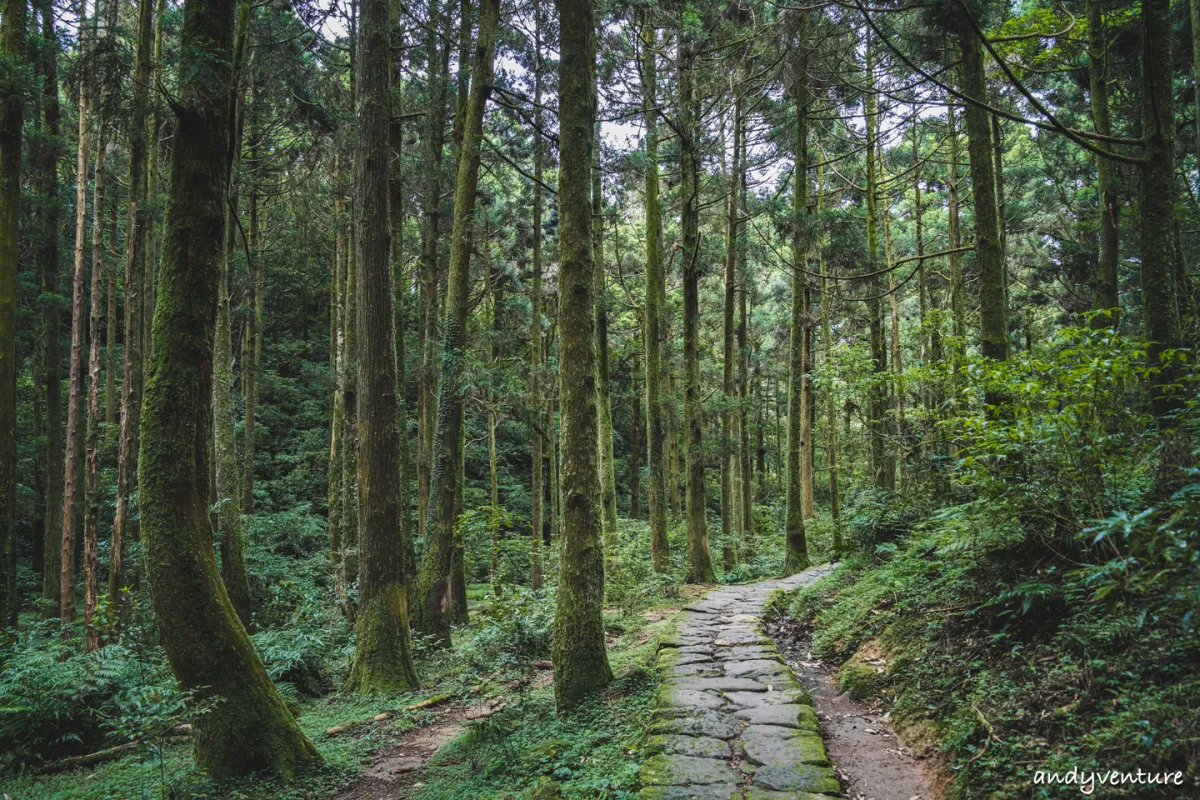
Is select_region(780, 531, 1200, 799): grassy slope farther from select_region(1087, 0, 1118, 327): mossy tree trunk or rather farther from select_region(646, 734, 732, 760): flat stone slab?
select_region(1087, 0, 1118, 327): mossy tree trunk

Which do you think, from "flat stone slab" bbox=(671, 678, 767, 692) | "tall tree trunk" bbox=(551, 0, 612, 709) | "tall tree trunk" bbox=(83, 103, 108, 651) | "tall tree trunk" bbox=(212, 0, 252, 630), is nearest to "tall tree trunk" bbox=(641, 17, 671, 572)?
"tall tree trunk" bbox=(551, 0, 612, 709)

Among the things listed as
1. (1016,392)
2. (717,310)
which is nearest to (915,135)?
(717,310)

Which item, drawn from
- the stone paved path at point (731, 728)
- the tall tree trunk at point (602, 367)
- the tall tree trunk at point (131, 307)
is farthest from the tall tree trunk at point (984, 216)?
the tall tree trunk at point (131, 307)

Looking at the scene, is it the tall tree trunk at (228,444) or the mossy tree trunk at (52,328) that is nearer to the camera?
the tall tree trunk at (228,444)

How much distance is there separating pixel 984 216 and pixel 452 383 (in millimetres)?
7136

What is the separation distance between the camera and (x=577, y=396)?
528cm

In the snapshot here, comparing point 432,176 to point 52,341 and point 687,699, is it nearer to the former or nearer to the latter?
point 687,699

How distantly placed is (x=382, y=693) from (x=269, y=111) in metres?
12.4

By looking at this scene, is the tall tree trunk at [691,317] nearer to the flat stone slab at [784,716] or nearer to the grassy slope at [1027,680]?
the grassy slope at [1027,680]

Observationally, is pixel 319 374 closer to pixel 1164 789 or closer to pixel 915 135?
pixel 915 135

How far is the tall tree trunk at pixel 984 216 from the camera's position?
239 inches

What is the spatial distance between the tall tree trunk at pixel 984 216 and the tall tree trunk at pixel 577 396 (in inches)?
165

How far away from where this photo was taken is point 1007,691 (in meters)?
Answer: 3.36

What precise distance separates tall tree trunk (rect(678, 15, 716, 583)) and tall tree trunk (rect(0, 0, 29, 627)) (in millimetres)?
10181
